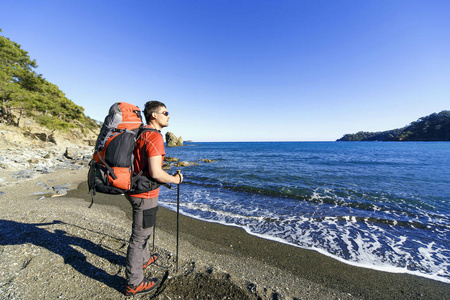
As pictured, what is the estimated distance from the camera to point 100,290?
2.65 meters

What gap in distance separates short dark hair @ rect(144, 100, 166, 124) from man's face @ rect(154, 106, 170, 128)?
5cm

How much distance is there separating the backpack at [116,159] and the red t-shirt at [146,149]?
7 centimetres

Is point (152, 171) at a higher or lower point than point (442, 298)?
higher

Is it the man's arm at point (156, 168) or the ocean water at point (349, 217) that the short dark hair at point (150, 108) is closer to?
the man's arm at point (156, 168)

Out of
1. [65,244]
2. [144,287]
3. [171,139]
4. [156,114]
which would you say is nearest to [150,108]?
[156,114]

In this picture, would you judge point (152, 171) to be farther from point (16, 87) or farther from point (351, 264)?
point (16, 87)

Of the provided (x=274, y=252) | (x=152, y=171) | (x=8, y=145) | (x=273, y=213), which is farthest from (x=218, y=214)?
(x=8, y=145)

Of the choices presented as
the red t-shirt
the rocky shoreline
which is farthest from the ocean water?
the red t-shirt

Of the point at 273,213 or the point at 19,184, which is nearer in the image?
the point at 273,213

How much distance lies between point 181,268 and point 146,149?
2533mm

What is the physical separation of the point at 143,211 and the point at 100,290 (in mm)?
1420

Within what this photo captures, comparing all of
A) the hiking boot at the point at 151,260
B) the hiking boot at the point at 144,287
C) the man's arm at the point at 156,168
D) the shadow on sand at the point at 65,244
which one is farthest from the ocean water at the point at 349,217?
the man's arm at the point at 156,168

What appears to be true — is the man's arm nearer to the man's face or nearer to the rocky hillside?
the man's face

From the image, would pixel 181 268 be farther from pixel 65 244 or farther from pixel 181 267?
pixel 65 244
